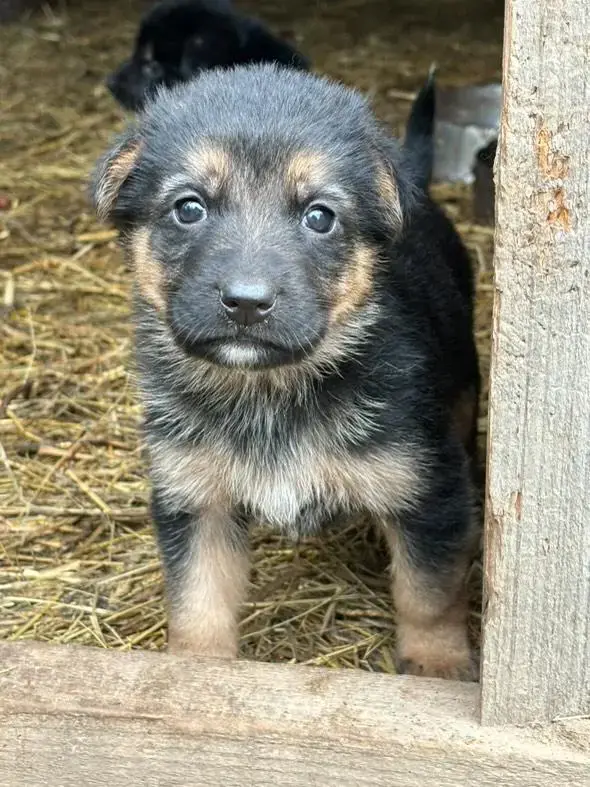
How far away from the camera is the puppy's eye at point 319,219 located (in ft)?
10.6

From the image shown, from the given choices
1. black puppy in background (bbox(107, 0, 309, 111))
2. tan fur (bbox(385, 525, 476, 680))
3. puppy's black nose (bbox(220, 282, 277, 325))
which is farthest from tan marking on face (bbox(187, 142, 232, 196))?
black puppy in background (bbox(107, 0, 309, 111))

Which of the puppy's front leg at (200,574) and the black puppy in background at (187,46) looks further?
the black puppy in background at (187,46)

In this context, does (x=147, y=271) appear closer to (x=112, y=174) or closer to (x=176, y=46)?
(x=112, y=174)

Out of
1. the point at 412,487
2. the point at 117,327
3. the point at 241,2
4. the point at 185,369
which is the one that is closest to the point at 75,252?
the point at 117,327

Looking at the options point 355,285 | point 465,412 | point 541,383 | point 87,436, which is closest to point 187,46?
point 87,436

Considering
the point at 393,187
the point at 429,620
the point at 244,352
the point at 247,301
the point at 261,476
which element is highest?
the point at 393,187

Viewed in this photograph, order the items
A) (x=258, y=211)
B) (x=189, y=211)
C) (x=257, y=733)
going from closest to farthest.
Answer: (x=257, y=733), (x=258, y=211), (x=189, y=211)

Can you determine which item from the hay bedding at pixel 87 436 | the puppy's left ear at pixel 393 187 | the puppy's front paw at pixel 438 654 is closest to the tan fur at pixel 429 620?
the puppy's front paw at pixel 438 654

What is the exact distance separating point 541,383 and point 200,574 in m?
1.46

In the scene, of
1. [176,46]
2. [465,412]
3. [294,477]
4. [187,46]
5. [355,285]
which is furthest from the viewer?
[176,46]

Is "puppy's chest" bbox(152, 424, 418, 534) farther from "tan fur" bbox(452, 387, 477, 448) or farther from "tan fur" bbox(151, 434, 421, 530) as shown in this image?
"tan fur" bbox(452, 387, 477, 448)

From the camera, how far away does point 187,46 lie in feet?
22.9

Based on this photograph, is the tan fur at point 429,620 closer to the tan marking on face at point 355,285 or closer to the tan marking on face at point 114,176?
the tan marking on face at point 355,285

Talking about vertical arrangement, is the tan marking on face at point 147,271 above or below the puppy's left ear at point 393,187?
below
